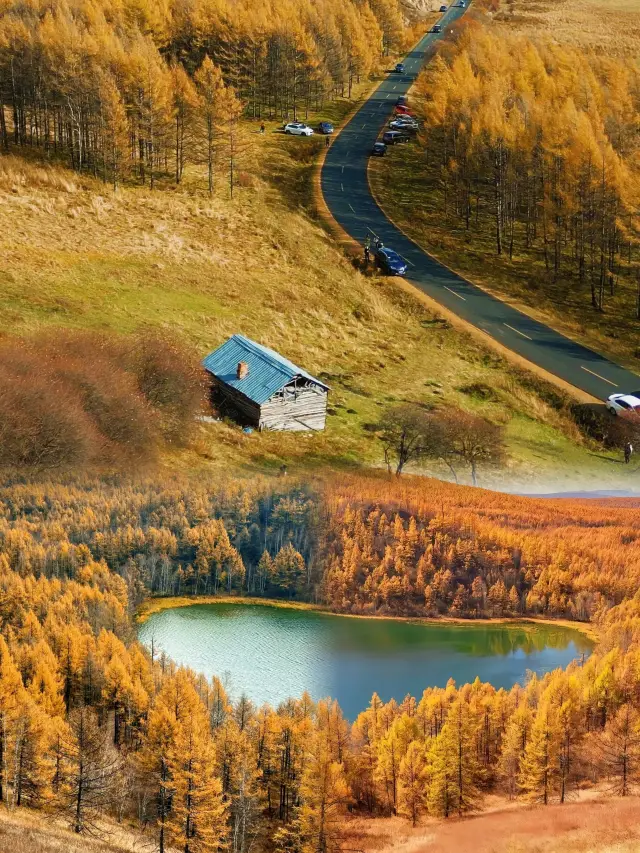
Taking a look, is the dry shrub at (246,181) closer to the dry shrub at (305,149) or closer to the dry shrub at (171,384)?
the dry shrub at (305,149)

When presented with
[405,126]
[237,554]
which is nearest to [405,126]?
[405,126]

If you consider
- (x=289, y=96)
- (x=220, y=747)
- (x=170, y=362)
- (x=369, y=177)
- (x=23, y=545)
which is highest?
(x=289, y=96)

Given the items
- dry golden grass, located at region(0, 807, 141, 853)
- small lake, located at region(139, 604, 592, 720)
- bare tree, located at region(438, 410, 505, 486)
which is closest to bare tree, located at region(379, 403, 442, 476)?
bare tree, located at region(438, 410, 505, 486)

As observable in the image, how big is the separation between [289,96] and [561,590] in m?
87.6

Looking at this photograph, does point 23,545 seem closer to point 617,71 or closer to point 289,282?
point 289,282

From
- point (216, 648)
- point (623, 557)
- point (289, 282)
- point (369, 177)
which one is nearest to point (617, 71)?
point (369, 177)

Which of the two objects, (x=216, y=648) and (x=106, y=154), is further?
(x=106, y=154)

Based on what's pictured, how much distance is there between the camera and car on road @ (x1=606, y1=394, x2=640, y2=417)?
87.9 m

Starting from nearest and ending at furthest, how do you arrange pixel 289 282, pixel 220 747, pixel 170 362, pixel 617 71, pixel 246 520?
pixel 220 747 < pixel 170 362 < pixel 246 520 < pixel 289 282 < pixel 617 71

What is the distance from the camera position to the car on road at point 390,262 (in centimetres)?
10838

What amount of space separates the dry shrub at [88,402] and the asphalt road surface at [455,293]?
3183 centimetres

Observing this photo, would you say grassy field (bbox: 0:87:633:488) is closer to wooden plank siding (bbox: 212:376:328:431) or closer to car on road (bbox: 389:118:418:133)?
→ wooden plank siding (bbox: 212:376:328:431)

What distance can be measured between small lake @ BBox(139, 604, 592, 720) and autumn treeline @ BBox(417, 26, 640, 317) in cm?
3739

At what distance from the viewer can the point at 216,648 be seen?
8400 centimetres
